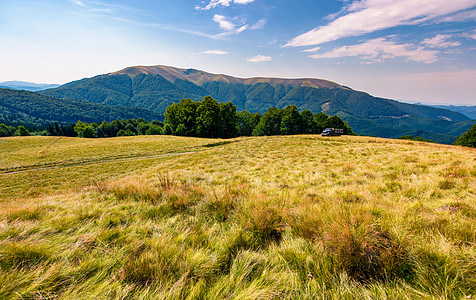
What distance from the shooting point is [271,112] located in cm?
7688

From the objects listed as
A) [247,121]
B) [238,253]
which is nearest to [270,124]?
[247,121]

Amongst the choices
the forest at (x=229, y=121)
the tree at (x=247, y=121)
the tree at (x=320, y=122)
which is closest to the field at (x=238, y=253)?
the forest at (x=229, y=121)

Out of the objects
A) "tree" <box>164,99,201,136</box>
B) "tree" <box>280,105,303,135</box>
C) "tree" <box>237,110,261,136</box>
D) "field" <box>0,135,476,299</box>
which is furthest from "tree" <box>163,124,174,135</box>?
"field" <box>0,135,476,299</box>

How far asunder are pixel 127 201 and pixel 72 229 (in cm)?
178

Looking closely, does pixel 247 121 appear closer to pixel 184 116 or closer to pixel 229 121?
pixel 229 121

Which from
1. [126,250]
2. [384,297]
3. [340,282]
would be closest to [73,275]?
[126,250]

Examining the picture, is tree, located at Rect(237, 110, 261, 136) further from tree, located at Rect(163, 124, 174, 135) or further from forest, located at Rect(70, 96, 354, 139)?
tree, located at Rect(163, 124, 174, 135)

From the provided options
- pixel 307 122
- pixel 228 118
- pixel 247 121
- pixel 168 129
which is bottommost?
pixel 168 129

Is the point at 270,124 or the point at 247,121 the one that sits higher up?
the point at 247,121

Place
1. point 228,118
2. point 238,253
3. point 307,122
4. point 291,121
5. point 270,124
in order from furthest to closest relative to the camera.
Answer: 1. point 270,124
2. point 307,122
3. point 291,121
4. point 228,118
5. point 238,253

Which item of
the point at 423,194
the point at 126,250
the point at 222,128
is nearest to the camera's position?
the point at 126,250

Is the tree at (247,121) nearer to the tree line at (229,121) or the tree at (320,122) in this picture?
the tree line at (229,121)

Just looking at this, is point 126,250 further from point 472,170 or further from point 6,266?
point 472,170

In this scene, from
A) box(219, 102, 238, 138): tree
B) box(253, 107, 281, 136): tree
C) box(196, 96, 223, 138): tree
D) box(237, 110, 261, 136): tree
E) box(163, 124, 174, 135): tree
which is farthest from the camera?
box(237, 110, 261, 136): tree
